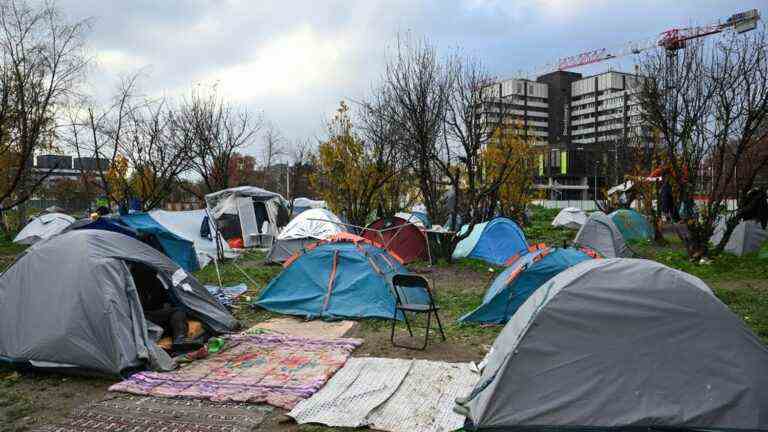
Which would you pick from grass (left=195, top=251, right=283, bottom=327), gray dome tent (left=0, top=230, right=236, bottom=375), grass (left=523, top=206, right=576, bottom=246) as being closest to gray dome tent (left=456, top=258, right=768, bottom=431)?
gray dome tent (left=0, top=230, right=236, bottom=375)

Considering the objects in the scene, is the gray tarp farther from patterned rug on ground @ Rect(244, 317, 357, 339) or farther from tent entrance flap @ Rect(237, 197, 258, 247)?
patterned rug on ground @ Rect(244, 317, 357, 339)

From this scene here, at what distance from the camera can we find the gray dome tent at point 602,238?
14.2 metres

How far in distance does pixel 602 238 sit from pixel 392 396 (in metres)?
10.7

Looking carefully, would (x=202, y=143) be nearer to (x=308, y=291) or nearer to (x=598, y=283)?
(x=308, y=291)

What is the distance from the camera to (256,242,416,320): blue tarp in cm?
876

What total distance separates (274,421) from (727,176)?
12.7m

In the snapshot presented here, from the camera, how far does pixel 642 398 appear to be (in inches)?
175

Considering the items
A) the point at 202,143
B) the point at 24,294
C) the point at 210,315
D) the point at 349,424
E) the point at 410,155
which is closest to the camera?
the point at 349,424

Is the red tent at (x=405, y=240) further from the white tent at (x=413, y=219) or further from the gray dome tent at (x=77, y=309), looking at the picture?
the gray dome tent at (x=77, y=309)

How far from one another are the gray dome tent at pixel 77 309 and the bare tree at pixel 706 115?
12.7 metres

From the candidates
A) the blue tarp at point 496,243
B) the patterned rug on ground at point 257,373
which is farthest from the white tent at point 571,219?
the patterned rug on ground at point 257,373

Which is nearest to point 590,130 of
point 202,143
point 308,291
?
point 202,143

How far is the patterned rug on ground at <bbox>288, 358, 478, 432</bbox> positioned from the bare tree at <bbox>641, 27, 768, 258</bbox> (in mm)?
10287

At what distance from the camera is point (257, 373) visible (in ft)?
20.1
